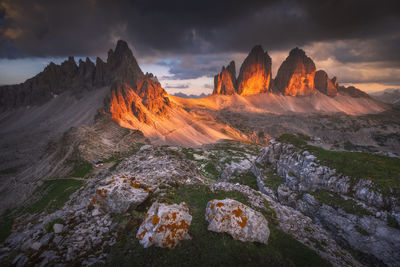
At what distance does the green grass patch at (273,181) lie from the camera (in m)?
26.4

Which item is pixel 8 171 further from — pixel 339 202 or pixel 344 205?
pixel 344 205

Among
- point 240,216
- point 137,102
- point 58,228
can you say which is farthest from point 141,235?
point 137,102

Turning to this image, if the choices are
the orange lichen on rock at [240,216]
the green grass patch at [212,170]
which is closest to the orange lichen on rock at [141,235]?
the orange lichen on rock at [240,216]

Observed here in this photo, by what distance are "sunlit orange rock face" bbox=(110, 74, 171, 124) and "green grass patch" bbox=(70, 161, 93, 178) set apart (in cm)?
9290

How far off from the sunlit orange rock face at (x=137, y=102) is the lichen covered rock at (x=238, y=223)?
5692 inches

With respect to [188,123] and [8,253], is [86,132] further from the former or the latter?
[188,123]

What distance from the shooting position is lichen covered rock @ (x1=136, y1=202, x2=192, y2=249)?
34.6 feet

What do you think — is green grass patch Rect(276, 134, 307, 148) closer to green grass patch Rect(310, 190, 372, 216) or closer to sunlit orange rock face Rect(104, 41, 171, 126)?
green grass patch Rect(310, 190, 372, 216)

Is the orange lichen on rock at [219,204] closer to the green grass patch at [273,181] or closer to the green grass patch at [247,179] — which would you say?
the green grass patch at [273,181]

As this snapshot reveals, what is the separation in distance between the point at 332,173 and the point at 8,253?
29316 millimetres

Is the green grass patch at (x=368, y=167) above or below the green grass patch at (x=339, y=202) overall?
above

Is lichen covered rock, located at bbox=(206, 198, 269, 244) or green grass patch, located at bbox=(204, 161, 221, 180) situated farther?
green grass patch, located at bbox=(204, 161, 221, 180)

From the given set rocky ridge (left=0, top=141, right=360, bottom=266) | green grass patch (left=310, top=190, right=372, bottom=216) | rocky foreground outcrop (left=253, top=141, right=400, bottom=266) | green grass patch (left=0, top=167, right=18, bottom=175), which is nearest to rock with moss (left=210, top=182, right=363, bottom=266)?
rocky ridge (left=0, top=141, right=360, bottom=266)

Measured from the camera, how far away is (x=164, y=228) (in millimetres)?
10828
